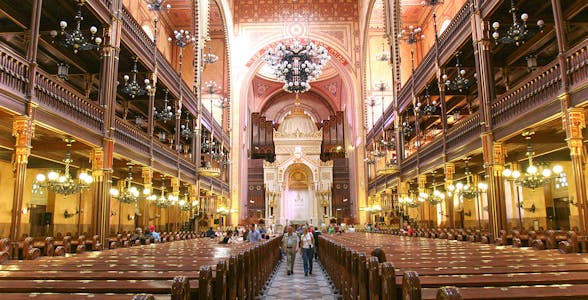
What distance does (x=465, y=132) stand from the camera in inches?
582

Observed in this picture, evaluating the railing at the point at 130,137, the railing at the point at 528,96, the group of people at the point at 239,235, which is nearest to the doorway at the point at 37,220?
the railing at the point at 130,137

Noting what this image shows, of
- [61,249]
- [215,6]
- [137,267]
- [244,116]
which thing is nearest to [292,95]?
[244,116]

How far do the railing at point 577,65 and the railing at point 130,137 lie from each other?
480 inches

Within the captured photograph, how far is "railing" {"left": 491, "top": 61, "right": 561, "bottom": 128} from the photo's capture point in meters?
9.88

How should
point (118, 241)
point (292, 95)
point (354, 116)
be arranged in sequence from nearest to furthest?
point (118, 241) < point (354, 116) < point (292, 95)

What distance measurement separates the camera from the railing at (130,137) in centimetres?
1345

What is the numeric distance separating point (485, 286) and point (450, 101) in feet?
68.9

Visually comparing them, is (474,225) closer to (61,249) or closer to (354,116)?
(354,116)

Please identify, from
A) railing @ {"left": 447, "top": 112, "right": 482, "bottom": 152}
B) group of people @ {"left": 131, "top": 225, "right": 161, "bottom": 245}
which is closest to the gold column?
railing @ {"left": 447, "top": 112, "right": 482, "bottom": 152}

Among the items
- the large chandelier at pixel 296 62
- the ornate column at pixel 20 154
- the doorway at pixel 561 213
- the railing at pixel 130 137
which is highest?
the large chandelier at pixel 296 62

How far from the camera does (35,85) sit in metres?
9.23

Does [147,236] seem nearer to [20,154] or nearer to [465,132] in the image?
[20,154]

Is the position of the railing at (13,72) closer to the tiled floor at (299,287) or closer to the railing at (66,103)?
the railing at (66,103)

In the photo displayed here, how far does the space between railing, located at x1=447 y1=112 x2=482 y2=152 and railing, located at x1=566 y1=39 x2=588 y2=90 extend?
14.0 ft
